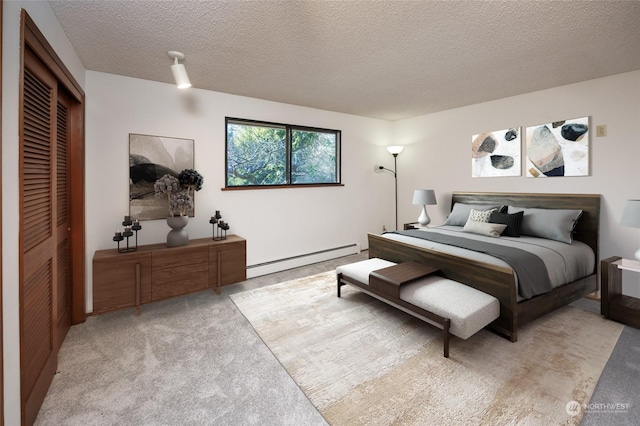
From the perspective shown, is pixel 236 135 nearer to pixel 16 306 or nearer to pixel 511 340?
pixel 16 306

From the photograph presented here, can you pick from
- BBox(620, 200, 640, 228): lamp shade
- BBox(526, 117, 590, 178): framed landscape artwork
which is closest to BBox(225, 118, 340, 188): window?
BBox(526, 117, 590, 178): framed landscape artwork

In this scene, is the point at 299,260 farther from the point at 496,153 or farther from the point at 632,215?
the point at 632,215

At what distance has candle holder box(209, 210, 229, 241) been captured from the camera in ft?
11.4

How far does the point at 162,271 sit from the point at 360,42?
2.80m

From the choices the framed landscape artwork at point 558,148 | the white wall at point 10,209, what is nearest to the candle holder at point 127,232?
the white wall at point 10,209

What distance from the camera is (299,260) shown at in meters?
4.48

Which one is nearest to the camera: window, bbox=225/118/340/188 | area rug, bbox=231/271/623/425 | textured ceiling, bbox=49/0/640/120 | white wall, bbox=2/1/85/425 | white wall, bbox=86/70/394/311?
white wall, bbox=2/1/85/425

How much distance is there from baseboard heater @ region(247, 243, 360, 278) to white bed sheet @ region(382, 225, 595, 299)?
1573 millimetres

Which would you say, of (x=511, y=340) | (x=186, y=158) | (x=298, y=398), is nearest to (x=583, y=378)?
(x=511, y=340)

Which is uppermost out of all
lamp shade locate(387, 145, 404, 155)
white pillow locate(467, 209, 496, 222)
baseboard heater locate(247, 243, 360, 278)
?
lamp shade locate(387, 145, 404, 155)

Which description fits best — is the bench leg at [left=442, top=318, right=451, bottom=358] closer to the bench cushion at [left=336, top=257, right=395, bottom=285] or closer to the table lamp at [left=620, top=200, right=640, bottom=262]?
the bench cushion at [left=336, top=257, right=395, bottom=285]

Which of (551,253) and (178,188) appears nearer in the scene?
(551,253)

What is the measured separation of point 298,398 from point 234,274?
188 cm

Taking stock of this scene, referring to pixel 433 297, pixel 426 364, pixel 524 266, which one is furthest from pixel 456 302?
pixel 524 266
